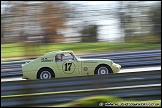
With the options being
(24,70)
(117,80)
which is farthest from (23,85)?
(24,70)

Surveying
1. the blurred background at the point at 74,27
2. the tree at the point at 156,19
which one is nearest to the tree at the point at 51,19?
the blurred background at the point at 74,27

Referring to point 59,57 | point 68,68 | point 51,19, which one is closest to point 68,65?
point 68,68

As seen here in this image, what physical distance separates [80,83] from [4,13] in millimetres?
7887

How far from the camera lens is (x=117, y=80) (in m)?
6.67

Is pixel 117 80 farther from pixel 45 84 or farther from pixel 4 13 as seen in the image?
pixel 4 13

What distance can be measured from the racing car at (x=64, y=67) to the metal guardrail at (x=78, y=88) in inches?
198

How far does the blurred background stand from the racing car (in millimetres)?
477

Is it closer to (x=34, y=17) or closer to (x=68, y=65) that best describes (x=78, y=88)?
(x=68, y=65)

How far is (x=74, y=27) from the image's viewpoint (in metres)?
16.3

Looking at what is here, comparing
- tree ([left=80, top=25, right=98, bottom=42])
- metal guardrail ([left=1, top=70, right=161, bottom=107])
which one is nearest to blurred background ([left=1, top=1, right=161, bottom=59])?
tree ([left=80, top=25, right=98, bottom=42])

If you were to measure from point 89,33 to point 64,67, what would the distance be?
6007mm

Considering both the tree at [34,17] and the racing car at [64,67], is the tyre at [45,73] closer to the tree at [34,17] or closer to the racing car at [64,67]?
the racing car at [64,67]

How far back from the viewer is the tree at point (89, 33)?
16812mm

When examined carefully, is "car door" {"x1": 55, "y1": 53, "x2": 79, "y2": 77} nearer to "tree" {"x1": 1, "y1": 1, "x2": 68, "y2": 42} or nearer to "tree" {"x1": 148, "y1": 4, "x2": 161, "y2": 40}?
"tree" {"x1": 1, "y1": 1, "x2": 68, "y2": 42}
